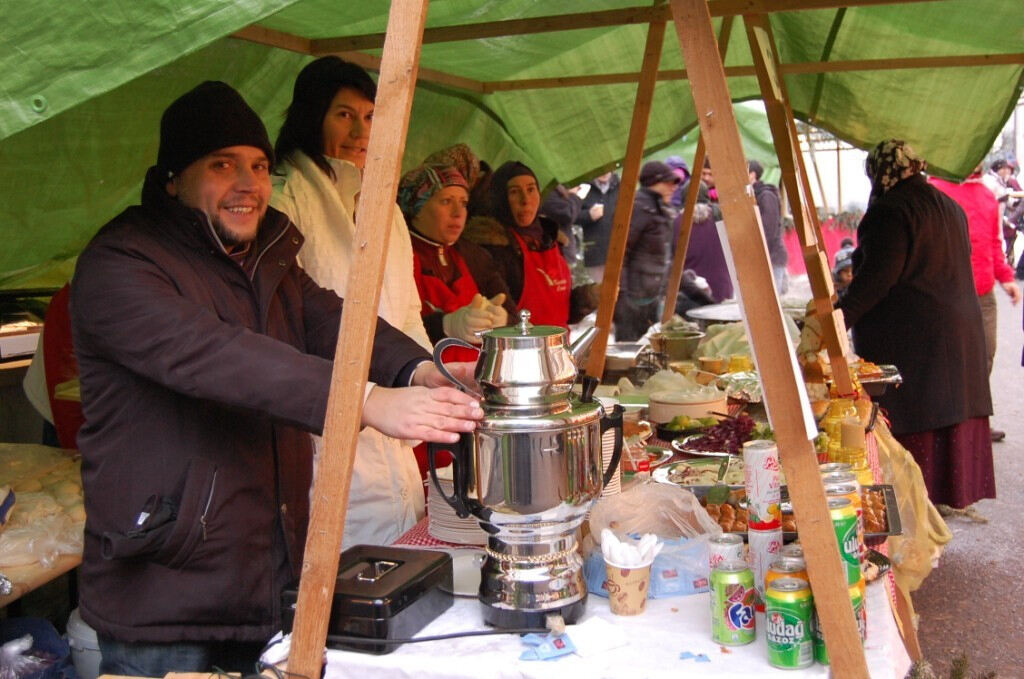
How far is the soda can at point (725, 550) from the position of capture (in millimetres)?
1790

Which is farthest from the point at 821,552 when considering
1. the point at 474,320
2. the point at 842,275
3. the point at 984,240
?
the point at 842,275

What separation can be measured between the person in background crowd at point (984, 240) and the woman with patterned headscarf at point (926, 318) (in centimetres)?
173

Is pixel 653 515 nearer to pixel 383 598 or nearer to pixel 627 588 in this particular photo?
pixel 627 588

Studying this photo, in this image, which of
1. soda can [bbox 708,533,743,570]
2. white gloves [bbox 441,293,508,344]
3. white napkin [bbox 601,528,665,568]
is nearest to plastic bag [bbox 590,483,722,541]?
white napkin [bbox 601,528,665,568]

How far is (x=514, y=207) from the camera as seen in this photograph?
5.52 meters

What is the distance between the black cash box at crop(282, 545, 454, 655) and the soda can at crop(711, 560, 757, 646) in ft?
1.67

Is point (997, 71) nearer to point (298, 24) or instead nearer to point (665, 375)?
point (665, 375)

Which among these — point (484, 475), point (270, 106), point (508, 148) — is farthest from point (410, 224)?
point (484, 475)

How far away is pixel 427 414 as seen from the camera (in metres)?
1.74

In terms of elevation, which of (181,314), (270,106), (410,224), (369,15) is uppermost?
(369,15)

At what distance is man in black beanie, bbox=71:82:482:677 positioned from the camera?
1.90 m

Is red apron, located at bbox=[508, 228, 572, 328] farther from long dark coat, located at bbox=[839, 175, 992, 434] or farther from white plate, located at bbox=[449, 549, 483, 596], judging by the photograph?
white plate, located at bbox=[449, 549, 483, 596]

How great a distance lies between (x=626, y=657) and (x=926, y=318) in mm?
4114

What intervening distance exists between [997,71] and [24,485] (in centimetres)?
553
